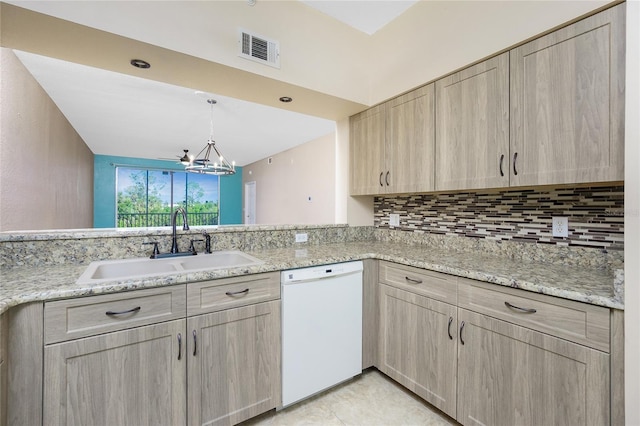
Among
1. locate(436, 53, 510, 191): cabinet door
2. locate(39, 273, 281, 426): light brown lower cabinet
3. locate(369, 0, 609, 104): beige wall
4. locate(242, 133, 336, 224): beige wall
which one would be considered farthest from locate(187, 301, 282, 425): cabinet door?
locate(242, 133, 336, 224): beige wall

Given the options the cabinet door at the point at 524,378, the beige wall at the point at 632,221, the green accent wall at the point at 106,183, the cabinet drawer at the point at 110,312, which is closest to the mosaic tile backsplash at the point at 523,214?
the beige wall at the point at 632,221

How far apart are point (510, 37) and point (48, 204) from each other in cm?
452

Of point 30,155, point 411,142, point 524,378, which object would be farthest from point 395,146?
point 30,155

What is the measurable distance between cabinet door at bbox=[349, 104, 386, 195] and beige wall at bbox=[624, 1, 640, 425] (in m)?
1.42

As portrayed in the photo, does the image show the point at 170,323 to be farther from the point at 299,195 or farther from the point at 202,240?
the point at 299,195

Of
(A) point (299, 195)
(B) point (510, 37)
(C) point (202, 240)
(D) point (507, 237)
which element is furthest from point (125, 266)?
(A) point (299, 195)

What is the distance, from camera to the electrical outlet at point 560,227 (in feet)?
5.19

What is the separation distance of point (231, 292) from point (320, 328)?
2.08 ft

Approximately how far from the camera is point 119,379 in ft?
3.97

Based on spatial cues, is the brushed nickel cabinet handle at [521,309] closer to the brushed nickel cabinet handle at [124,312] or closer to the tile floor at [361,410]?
the tile floor at [361,410]

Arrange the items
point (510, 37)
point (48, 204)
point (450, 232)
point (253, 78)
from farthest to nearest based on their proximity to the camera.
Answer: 1. point (48, 204)
2. point (450, 232)
3. point (253, 78)
4. point (510, 37)

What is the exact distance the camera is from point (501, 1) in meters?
1.54

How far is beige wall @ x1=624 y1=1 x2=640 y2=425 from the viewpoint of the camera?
96 cm

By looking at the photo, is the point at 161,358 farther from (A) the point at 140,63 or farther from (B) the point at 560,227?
(B) the point at 560,227
